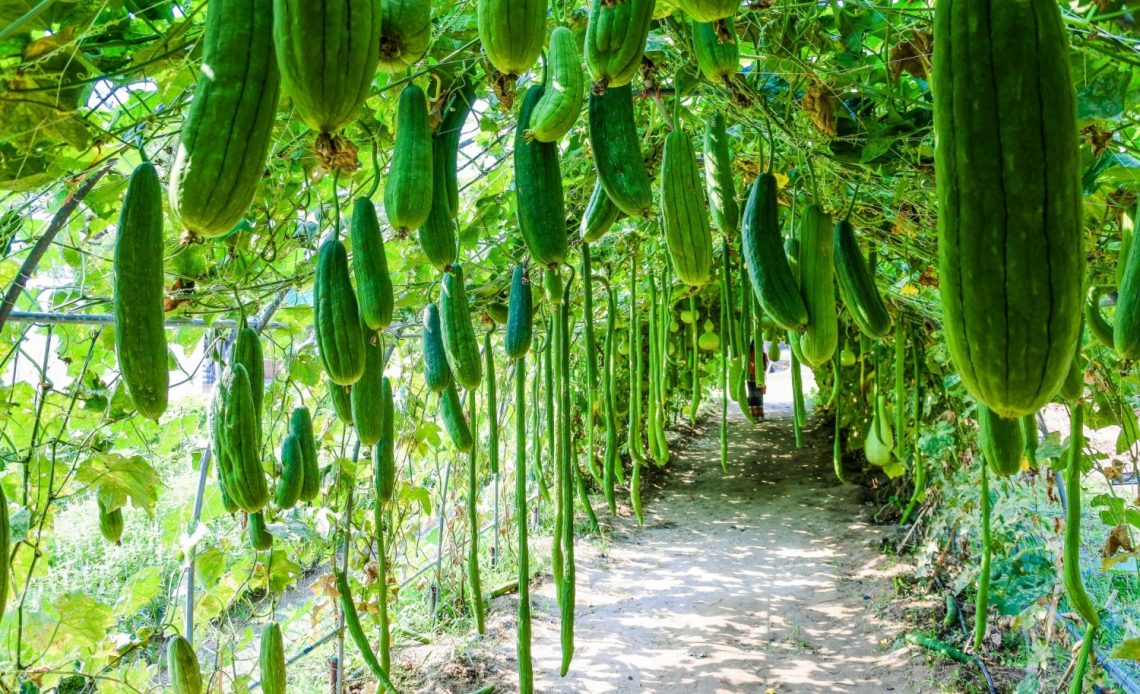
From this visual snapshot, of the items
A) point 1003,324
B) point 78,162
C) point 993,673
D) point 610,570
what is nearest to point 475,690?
point 610,570

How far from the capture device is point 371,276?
4.97 ft

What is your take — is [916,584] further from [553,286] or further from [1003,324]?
[1003,324]

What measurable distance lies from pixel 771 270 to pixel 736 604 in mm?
5099

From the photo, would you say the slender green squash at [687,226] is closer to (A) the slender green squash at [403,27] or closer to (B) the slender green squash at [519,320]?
(B) the slender green squash at [519,320]

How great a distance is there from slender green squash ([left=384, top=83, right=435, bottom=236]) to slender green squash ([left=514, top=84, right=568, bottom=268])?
183 mm

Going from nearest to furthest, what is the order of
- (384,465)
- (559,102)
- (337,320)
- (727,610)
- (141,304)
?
1. (141,304)
2. (559,102)
3. (337,320)
4. (384,465)
5. (727,610)

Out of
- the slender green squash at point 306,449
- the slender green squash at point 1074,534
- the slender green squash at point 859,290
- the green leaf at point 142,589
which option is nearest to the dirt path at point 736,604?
the green leaf at point 142,589

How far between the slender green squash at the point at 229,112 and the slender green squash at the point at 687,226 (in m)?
0.94

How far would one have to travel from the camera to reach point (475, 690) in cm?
482

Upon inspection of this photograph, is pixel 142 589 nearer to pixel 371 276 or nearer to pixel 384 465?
pixel 384 465

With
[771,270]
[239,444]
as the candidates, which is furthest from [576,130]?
[239,444]

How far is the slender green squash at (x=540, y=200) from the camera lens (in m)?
1.35

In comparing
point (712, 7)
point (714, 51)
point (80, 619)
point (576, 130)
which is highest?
point (576, 130)

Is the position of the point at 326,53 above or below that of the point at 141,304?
above
